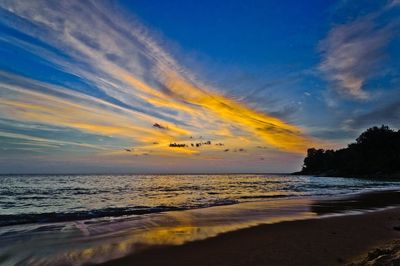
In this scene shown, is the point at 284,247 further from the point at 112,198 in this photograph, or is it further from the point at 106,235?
the point at 112,198

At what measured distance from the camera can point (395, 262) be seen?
5.33 meters

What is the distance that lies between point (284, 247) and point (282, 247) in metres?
Result: 0.06

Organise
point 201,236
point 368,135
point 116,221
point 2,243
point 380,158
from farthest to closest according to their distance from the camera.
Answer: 1. point 368,135
2. point 380,158
3. point 116,221
4. point 201,236
5. point 2,243

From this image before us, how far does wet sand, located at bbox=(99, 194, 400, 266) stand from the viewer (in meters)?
7.95

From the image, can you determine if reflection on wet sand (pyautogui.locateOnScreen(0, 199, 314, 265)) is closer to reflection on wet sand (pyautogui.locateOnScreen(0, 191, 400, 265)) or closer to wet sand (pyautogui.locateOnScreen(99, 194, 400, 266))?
reflection on wet sand (pyautogui.locateOnScreen(0, 191, 400, 265))

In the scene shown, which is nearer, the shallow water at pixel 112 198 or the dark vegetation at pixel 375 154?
the shallow water at pixel 112 198

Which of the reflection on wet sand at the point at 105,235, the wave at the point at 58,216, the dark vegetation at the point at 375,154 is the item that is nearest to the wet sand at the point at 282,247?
the reflection on wet sand at the point at 105,235

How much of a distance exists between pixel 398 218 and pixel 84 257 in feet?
45.7

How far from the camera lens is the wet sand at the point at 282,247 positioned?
795 centimetres

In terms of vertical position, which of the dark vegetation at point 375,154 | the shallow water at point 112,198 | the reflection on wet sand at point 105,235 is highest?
the dark vegetation at point 375,154

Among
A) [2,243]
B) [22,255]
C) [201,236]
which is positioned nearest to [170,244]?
[201,236]

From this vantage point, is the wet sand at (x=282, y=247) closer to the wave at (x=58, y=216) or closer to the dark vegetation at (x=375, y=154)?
the wave at (x=58, y=216)

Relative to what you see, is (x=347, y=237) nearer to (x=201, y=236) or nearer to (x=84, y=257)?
(x=201, y=236)

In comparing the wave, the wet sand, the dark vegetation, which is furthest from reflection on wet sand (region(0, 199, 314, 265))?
the dark vegetation
